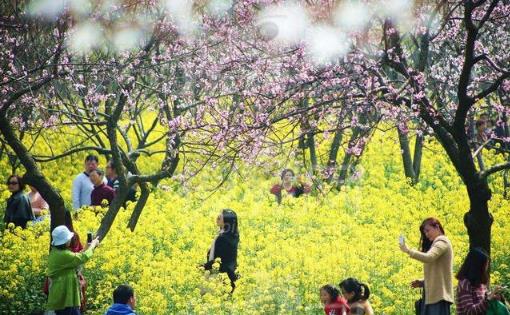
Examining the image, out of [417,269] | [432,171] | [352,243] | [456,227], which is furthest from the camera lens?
[432,171]

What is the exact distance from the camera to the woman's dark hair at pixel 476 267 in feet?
32.1

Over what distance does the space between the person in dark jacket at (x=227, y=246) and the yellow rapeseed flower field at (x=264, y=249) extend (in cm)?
20

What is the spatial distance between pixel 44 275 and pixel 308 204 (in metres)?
6.62

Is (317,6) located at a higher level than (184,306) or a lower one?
higher

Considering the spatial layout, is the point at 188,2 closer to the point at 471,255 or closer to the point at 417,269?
the point at 417,269

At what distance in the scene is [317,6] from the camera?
11344 mm

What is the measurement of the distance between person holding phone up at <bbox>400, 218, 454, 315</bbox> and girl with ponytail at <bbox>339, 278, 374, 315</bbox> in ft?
1.92

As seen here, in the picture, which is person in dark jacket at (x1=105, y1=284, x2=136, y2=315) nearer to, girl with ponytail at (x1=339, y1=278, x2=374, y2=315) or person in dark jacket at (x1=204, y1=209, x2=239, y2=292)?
girl with ponytail at (x1=339, y1=278, x2=374, y2=315)

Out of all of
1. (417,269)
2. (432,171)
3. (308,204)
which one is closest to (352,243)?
(417,269)

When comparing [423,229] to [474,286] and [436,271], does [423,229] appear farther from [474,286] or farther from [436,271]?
[474,286]

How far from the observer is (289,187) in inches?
802

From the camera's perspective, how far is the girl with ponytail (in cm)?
1043

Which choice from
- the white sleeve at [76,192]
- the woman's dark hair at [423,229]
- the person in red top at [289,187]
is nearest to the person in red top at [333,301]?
the woman's dark hair at [423,229]

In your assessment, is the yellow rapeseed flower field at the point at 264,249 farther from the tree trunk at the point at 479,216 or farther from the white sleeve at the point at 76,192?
the tree trunk at the point at 479,216
